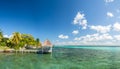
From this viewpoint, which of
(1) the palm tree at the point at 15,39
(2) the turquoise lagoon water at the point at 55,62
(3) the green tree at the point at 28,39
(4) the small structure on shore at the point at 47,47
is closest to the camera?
(2) the turquoise lagoon water at the point at 55,62

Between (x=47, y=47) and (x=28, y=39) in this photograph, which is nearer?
(x=47, y=47)

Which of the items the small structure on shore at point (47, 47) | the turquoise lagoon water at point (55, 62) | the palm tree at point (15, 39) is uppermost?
the palm tree at point (15, 39)

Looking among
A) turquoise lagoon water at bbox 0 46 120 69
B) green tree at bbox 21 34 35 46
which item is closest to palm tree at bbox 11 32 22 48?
green tree at bbox 21 34 35 46

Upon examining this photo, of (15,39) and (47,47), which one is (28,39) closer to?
(15,39)

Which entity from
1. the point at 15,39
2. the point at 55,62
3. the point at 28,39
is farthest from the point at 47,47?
the point at 55,62

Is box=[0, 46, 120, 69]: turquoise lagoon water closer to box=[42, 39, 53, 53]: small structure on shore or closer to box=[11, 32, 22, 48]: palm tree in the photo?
box=[42, 39, 53, 53]: small structure on shore

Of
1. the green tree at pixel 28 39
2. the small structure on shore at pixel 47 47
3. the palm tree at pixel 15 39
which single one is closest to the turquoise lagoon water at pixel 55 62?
the small structure on shore at pixel 47 47

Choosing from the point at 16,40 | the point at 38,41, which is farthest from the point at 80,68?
the point at 38,41

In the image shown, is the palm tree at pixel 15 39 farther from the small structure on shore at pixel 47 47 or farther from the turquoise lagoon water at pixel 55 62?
the turquoise lagoon water at pixel 55 62

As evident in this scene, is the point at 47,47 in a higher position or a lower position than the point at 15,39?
lower

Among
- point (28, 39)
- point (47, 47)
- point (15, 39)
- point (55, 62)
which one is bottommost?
point (55, 62)

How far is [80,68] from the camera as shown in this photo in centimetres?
3111

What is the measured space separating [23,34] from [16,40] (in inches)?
768

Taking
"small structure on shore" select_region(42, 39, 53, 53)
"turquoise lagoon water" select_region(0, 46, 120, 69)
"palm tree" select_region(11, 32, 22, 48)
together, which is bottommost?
"turquoise lagoon water" select_region(0, 46, 120, 69)
